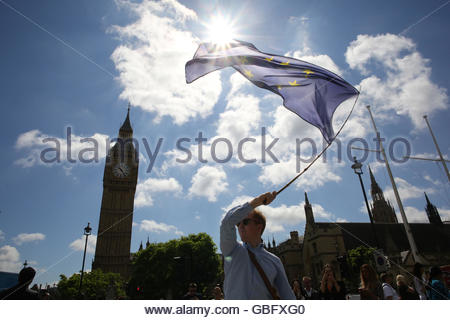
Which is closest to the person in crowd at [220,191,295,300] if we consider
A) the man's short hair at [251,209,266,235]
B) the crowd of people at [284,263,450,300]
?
the man's short hair at [251,209,266,235]

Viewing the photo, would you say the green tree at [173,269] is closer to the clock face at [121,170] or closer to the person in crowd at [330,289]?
the person in crowd at [330,289]

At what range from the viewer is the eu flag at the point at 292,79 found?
18.8 feet

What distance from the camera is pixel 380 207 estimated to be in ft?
282

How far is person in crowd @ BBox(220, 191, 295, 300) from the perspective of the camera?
8.23ft

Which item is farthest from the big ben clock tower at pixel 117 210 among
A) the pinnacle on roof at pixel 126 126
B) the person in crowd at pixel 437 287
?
the person in crowd at pixel 437 287

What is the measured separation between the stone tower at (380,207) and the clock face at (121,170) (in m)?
75.2

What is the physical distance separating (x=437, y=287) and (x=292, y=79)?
214 inches

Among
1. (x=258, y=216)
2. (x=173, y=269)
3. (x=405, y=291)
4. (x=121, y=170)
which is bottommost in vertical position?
(x=405, y=291)

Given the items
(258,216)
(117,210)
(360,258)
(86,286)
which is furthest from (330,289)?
(117,210)

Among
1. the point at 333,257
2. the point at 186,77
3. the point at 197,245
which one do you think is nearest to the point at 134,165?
the point at 197,245

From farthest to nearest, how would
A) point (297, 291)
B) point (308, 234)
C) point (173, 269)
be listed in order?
1. point (308, 234)
2. point (173, 269)
3. point (297, 291)

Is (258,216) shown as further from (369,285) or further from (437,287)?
(437,287)
